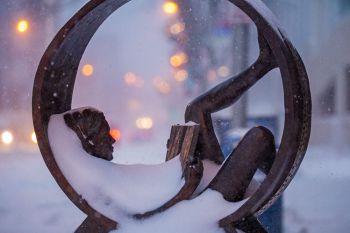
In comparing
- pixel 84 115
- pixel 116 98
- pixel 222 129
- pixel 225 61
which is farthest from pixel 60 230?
pixel 116 98

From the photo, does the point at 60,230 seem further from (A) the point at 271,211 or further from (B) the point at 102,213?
(B) the point at 102,213

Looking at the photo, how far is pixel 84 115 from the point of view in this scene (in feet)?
9.03

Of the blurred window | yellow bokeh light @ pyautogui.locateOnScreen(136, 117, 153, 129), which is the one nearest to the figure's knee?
the blurred window

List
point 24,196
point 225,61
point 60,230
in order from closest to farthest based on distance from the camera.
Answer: point 60,230 < point 24,196 < point 225,61

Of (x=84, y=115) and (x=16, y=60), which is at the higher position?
(x=16, y=60)

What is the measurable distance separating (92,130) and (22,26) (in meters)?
8.22

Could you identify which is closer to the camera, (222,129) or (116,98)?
(222,129)

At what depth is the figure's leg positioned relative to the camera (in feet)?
8.43

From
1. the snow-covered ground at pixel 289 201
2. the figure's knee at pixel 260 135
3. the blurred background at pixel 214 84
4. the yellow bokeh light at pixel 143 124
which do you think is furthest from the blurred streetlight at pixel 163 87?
the figure's knee at pixel 260 135

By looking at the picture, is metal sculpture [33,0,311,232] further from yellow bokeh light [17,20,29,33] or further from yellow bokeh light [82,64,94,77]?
yellow bokeh light [82,64,94,77]

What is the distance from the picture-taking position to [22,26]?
10328 mm

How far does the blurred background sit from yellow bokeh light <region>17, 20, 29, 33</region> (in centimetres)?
2

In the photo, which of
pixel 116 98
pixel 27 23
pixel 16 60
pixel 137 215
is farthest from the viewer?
pixel 116 98

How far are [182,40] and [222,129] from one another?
2.64 meters
